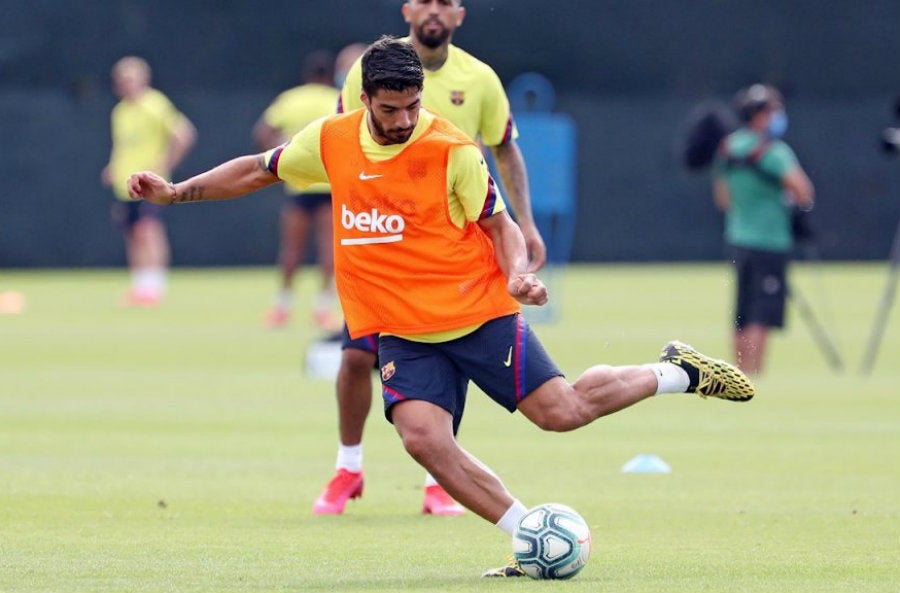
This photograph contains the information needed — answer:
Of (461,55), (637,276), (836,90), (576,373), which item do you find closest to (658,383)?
(461,55)

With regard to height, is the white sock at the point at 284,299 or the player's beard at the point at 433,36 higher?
the player's beard at the point at 433,36

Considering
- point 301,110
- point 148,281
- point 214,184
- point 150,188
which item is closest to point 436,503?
point 214,184

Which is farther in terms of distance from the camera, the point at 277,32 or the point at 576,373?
the point at 277,32

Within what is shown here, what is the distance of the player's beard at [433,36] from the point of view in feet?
29.0

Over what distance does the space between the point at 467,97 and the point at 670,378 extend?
73.7 inches

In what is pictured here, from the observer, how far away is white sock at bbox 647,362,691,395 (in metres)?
7.77

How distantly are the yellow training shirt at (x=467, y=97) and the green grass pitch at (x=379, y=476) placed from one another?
5.69 feet

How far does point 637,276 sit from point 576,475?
1869 centimetres

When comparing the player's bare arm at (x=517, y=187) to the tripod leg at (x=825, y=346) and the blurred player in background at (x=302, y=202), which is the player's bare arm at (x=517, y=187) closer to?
the tripod leg at (x=825, y=346)

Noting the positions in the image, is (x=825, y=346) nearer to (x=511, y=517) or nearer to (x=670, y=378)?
(x=670, y=378)

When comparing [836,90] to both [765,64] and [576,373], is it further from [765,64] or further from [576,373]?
[576,373]

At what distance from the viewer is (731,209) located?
53.3 ft

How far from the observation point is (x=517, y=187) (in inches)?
358

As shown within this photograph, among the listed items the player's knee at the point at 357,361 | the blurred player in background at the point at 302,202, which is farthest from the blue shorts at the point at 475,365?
the blurred player in background at the point at 302,202
